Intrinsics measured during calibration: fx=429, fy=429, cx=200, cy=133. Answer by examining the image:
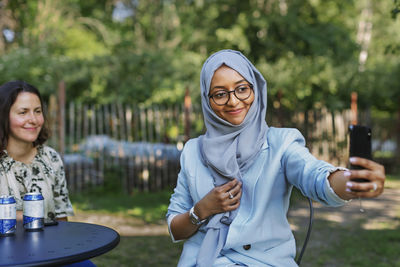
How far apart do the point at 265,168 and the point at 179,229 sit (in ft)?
1.64

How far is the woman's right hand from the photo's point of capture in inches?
73.7

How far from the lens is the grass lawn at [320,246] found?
182 inches

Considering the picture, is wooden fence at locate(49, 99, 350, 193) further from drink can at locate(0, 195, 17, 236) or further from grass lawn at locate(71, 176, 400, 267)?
drink can at locate(0, 195, 17, 236)

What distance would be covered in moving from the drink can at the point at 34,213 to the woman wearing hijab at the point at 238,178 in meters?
0.68

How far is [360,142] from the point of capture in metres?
1.38

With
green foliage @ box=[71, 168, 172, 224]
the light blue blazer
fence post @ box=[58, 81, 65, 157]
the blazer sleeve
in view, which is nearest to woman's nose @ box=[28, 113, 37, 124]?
the light blue blazer

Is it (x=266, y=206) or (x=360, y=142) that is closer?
(x=360, y=142)

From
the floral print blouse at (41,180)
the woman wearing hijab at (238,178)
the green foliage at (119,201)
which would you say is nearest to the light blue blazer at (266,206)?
the woman wearing hijab at (238,178)

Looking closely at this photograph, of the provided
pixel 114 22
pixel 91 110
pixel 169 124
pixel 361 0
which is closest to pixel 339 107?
pixel 169 124

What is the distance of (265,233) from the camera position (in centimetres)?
189

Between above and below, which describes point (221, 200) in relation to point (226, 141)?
below

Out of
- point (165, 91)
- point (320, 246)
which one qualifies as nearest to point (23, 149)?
point (320, 246)

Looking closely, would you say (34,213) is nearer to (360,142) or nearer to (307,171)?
(307,171)

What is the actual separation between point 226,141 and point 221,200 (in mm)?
283
